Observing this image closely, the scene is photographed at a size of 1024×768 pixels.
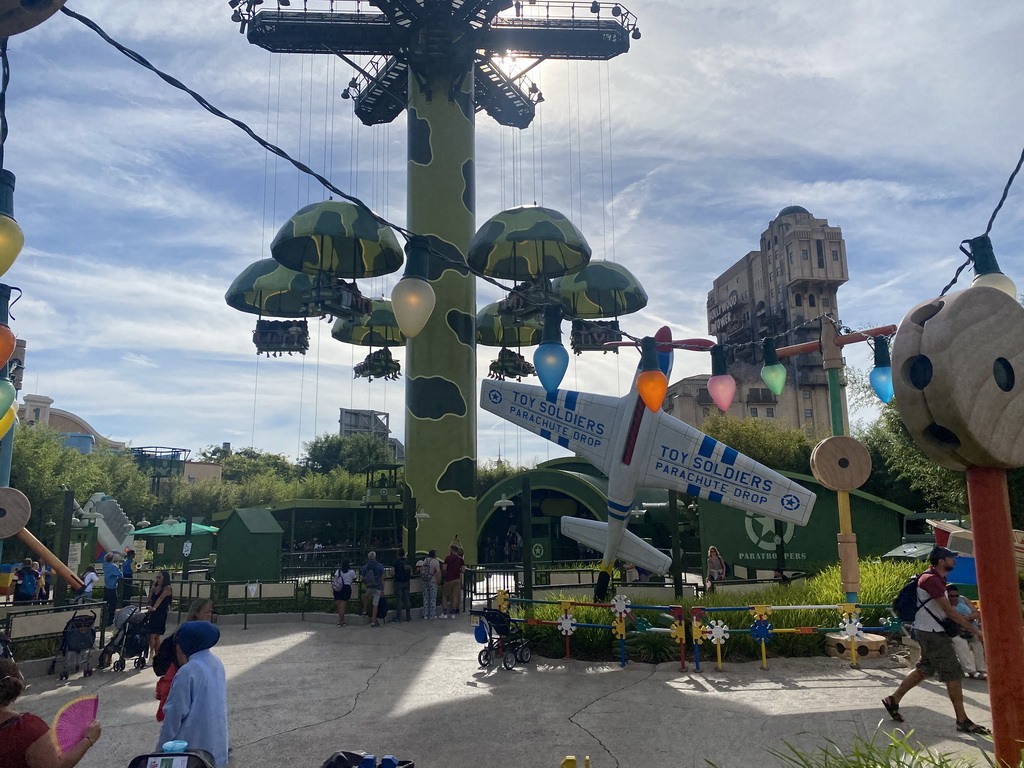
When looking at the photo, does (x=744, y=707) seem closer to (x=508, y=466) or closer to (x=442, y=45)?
(x=442, y=45)

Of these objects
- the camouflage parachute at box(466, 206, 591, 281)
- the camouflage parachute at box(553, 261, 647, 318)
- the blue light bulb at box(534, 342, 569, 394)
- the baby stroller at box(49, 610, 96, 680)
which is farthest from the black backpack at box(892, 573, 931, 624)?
the camouflage parachute at box(553, 261, 647, 318)

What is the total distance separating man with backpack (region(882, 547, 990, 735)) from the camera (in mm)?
6340

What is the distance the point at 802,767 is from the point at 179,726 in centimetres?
399

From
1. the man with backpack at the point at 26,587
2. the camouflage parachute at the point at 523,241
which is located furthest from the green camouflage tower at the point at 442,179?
the man with backpack at the point at 26,587

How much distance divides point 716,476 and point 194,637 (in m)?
9.78

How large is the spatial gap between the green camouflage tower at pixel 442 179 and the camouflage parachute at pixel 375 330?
6870 millimetres

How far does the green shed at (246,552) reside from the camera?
1884 cm

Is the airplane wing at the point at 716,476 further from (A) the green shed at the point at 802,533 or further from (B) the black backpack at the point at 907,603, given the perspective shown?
(A) the green shed at the point at 802,533

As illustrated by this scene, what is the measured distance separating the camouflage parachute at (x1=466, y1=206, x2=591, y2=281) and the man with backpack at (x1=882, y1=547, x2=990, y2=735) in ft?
43.9

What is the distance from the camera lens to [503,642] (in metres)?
10.7

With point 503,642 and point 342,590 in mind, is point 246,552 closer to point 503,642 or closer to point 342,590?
point 342,590

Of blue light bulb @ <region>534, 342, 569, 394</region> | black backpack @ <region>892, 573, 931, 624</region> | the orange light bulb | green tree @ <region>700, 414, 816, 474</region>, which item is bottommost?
black backpack @ <region>892, 573, 931, 624</region>

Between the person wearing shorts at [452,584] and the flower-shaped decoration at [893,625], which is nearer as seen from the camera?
the flower-shaped decoration at [893,625]

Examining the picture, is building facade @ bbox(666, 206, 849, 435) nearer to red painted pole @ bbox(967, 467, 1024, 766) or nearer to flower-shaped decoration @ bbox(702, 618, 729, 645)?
flower-shaped decoration @ bbox(702, 618, 729, 645)
